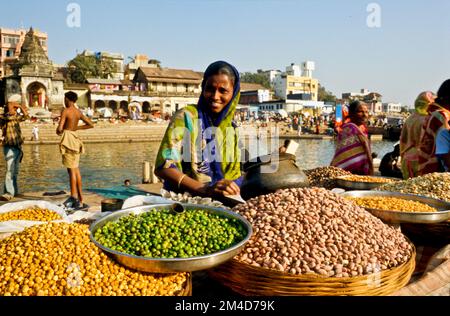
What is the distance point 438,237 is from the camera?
2164 millimetres

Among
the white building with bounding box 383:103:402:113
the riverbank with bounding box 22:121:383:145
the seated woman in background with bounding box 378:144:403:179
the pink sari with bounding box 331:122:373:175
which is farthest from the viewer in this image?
the white building with bounding box 383:103:402:113

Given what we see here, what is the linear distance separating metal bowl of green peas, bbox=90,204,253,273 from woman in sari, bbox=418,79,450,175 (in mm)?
2804

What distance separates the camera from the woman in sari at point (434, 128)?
3.50 metres

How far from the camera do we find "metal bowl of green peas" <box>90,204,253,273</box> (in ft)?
4.39

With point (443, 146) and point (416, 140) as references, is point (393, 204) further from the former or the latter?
point (416, 140)

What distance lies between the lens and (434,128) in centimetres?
358

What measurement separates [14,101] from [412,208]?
689 cm

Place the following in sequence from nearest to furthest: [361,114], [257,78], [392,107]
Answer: [361,114] < [257,78] < [392,107]

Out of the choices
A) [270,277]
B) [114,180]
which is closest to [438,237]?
[270,277]

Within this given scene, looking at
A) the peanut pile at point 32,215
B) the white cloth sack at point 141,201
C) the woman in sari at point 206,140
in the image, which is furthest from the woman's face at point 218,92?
the peanut pile at point 32,215

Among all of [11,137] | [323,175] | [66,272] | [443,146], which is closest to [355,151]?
[323,175]

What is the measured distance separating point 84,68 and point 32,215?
48336mm

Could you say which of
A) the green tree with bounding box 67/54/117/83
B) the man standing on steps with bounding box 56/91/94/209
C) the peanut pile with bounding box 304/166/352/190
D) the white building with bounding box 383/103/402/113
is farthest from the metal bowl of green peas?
the white building with bounding box 383/103/402/113

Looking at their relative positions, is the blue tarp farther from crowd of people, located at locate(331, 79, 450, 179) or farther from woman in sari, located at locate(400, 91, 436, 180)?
woman in sari, located at locate(400, 91, 436, 180)
